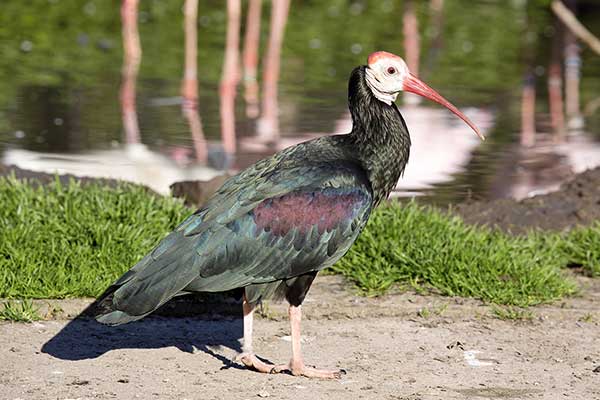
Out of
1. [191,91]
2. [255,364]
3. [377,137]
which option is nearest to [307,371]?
[255,364]

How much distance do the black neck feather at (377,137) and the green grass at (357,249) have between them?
949 mm

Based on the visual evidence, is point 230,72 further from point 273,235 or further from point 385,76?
point 273,235

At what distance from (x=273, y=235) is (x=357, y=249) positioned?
5.06 ft

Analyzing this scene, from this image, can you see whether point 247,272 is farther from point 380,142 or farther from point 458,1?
point 458,1

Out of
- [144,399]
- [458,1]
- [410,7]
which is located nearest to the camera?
[144,399]

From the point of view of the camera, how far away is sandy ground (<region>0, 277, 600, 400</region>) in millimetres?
4961

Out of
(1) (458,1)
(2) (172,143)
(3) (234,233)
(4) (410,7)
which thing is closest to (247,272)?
(3) (234,233)

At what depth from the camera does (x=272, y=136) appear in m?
10.2

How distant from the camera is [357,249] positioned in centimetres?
664

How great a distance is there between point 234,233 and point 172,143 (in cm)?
470

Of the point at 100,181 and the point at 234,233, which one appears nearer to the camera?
the point at 234,233

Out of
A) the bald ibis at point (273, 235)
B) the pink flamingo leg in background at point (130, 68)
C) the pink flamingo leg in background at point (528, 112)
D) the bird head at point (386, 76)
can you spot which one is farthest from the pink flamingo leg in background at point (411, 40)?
the bald ibis at point (273, 235)

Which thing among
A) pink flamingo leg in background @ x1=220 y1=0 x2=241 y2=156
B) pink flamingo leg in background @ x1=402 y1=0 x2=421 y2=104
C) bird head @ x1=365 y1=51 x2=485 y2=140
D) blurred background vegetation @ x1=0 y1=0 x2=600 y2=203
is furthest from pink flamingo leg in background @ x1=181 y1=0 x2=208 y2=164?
bird head @ x1=365 y1=51 x2=485 y2=140

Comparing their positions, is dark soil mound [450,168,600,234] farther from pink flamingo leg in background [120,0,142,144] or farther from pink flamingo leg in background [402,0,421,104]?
pink flamingo leg in background [402,0,421,104]
